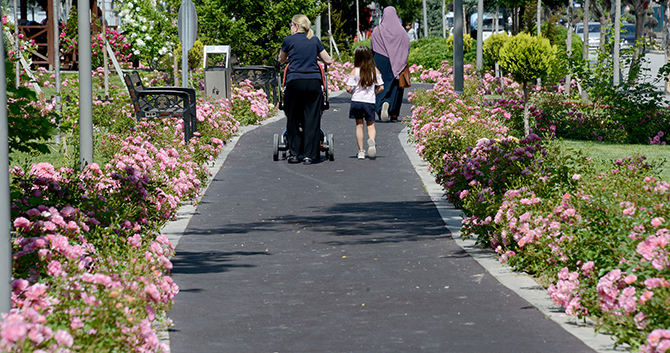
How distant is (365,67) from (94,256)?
859 centimetres

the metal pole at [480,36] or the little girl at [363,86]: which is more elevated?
the metal pole at [480,36]

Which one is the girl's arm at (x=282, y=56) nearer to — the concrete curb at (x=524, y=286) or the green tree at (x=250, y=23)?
the concrete curb at (x=524, y=286)

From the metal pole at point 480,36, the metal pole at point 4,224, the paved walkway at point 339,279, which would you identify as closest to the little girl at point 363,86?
the paved walkway at point 339,279

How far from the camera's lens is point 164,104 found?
15086 mm

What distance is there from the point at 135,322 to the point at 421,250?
11.6 feet

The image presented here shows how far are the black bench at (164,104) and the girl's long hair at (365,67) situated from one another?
2423 millimetres

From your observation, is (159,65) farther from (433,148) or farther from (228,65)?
(433,148)

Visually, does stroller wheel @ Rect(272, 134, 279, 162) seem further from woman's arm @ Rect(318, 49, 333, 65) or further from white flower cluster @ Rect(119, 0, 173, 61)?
white flower cluster @ Rect(119, 0, 173, 61)

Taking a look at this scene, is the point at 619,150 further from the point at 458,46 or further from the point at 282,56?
the point at 282,56

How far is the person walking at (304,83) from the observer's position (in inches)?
522

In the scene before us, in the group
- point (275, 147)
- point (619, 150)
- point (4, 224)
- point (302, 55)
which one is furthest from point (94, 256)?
point (619, 150)

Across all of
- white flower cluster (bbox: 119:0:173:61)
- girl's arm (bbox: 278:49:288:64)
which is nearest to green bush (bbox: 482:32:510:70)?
white flower cluster (bbox: 119:0:173:61)

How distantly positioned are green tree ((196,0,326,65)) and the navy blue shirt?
12602 millimetres

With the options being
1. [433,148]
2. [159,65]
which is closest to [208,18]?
[159,65]
